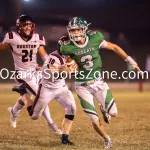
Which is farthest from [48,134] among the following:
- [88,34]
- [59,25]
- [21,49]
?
[59,25]

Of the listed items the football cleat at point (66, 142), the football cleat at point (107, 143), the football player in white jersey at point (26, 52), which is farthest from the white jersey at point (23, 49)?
the football cleat at point (107, 143)

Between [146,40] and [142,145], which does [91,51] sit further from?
[146,40]

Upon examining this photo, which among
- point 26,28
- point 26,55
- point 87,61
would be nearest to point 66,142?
point 87,61

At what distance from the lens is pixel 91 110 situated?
6941mm

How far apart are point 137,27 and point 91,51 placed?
21819mm

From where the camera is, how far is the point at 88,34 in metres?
7.12

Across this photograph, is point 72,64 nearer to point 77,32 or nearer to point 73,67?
point 73,67

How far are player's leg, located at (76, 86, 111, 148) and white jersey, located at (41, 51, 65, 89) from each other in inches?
15.8

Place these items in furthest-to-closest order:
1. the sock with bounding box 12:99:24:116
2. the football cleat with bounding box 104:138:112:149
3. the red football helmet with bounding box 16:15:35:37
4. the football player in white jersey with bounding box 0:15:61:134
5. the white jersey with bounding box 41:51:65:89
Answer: the sock with bounding box 12:99:24:116 → the football player in white jersey with bounding box 0:15:61:134 → the red football helmet with bounding box 16:15:35:37 → the white jersey with bounding box 41:51:65:89 → the football cleat with bounding box 104:138:112:149

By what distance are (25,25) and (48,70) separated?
1.09m

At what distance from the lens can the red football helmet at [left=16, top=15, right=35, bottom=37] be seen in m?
7.89

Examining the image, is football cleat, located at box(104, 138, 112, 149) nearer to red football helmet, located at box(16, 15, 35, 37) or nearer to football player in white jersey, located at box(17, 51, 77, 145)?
football player in white jersey, located at box(17, 51, 77, 145)

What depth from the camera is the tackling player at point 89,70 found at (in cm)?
691

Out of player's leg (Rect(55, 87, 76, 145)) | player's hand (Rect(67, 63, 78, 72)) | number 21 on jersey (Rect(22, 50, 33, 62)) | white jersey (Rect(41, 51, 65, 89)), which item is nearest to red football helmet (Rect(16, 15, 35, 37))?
number 21 on jersey (Rect(22, 50, 33, 62))
